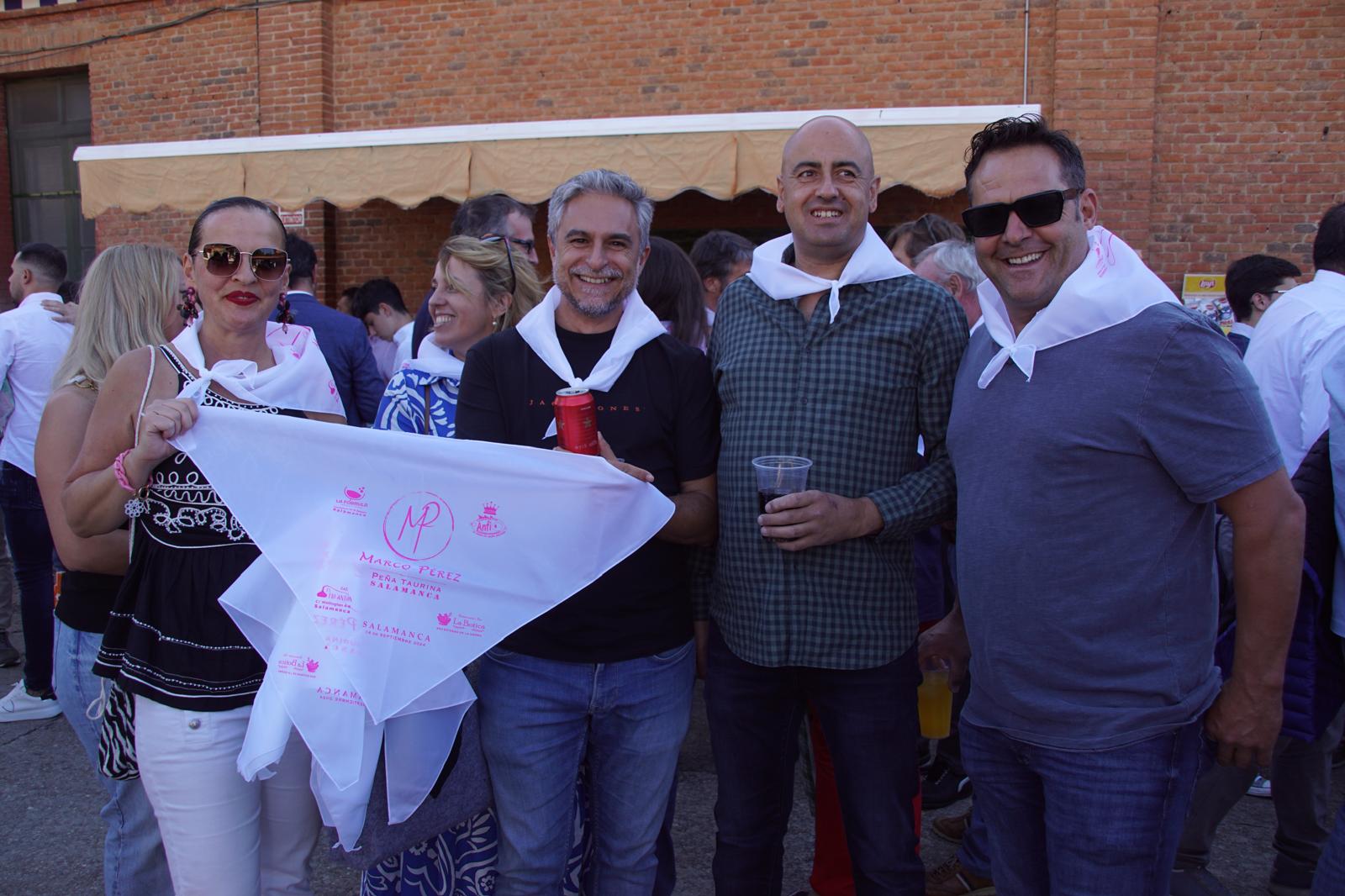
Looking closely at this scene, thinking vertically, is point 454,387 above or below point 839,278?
below

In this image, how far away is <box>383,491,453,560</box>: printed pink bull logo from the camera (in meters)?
2.36

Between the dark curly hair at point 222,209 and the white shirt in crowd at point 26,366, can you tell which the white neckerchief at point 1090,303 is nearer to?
the dark curly hair at point 222,209

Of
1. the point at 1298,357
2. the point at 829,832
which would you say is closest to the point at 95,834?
the point at 829,832

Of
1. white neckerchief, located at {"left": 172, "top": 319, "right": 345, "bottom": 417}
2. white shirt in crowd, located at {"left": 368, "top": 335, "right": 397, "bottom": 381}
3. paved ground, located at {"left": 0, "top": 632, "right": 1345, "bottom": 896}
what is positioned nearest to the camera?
white neckerchief, located at {"left": 172, "top": 319, "right": 345, "bottom": 417}

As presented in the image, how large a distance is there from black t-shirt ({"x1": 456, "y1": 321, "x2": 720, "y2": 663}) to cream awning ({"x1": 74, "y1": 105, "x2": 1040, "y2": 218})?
4.85 meters

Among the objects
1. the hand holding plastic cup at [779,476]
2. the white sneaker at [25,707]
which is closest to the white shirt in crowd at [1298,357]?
the hand holding plastic cup at [779,476]

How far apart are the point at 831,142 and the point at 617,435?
99 centimetres

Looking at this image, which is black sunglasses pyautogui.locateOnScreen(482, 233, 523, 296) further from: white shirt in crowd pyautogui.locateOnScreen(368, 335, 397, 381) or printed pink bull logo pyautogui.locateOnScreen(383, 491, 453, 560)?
white shirt in crowd pyautogui.locateOnScreen(368, 335, 397, 381)

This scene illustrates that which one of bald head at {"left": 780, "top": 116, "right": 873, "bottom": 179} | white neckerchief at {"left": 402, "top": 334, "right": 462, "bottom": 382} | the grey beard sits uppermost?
bald head at {"left": 780, "top": 116, "right": 873, "bottom": 179}

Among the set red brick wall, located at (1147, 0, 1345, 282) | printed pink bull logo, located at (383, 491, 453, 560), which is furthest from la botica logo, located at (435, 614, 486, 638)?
red brick wall, located at (1147, 0, 1345, 282)

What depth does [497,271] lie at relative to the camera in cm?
340

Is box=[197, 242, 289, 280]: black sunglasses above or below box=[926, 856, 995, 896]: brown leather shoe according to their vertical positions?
above

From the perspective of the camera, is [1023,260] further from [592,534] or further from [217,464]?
[217,464]

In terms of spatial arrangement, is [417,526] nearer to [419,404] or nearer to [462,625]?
[462,625]
